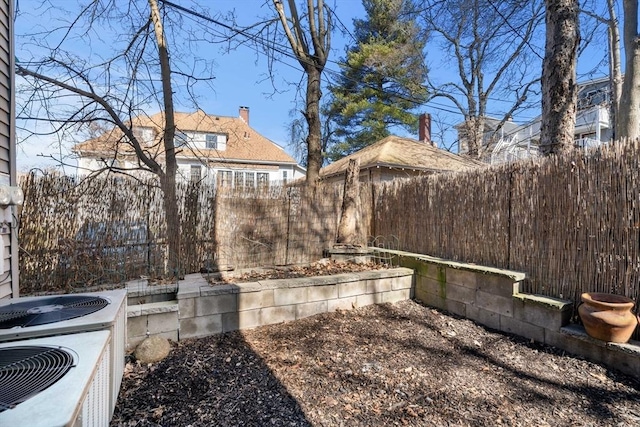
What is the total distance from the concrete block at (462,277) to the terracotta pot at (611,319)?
4.32 ft

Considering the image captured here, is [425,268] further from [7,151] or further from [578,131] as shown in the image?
[578,131]

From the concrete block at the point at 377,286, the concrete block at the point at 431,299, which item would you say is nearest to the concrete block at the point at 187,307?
the concrete block at the point at 377,286

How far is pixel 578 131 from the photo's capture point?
59.6ft

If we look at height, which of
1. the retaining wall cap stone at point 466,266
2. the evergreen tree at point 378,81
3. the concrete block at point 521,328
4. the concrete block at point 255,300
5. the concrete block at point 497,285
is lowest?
the concrete block at point 521,328

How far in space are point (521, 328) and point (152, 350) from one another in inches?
154

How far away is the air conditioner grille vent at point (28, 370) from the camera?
102cm

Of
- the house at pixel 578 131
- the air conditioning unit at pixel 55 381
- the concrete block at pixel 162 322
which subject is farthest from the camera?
the house at pixel 578 131

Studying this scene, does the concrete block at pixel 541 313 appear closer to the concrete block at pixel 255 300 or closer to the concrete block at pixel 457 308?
the concrete block at pixel 457 308

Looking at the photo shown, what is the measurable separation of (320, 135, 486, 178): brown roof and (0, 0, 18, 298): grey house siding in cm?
793

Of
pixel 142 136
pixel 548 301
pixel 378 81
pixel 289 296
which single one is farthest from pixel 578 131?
pixel 142 136

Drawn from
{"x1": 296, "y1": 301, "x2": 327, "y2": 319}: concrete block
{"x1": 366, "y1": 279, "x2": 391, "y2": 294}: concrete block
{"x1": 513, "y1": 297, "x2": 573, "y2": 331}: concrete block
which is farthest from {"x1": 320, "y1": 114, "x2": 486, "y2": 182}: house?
{"x1": 513, "y1": 297, "x2": 573, "y2": 331}: concrete block

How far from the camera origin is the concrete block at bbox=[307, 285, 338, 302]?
4.14m

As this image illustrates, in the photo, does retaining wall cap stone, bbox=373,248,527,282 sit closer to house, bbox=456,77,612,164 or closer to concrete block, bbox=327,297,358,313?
concrete block, bbox=327,297,358,313

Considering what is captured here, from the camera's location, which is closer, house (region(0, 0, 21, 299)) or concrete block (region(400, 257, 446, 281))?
house (region(0, 0, 21, 299))
